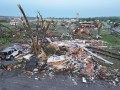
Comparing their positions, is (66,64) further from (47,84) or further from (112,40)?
(112,40)

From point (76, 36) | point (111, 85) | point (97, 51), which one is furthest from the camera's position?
point (76, 36)

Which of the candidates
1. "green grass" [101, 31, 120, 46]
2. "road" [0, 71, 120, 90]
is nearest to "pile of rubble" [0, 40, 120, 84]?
"road" [0, 71, 120, 90]

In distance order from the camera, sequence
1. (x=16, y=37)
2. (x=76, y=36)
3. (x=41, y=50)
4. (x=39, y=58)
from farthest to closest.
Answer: (x=76, y=36)
(x=16, y=37)
(x=41, y=50)
(x=39, y=58)

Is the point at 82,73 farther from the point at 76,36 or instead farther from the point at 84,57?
the point at 76,36

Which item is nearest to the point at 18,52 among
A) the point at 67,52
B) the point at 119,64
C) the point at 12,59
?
the point at 12,59

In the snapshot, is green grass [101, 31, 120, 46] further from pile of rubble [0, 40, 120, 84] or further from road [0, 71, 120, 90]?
road [0, 71, 120, 90]

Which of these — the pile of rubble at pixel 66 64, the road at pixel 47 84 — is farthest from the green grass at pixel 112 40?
the road at pixel 47 84

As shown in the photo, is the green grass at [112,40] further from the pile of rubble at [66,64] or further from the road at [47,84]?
the road at [47,84]

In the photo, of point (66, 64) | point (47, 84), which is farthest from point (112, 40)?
A: point (47, 84)

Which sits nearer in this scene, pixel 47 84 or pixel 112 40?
pixel 47 84

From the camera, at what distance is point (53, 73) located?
51.1ft

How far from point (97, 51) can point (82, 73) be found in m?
7.04

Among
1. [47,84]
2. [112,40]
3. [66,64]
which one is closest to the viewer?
[47,84]

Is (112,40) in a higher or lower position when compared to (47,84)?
lower
